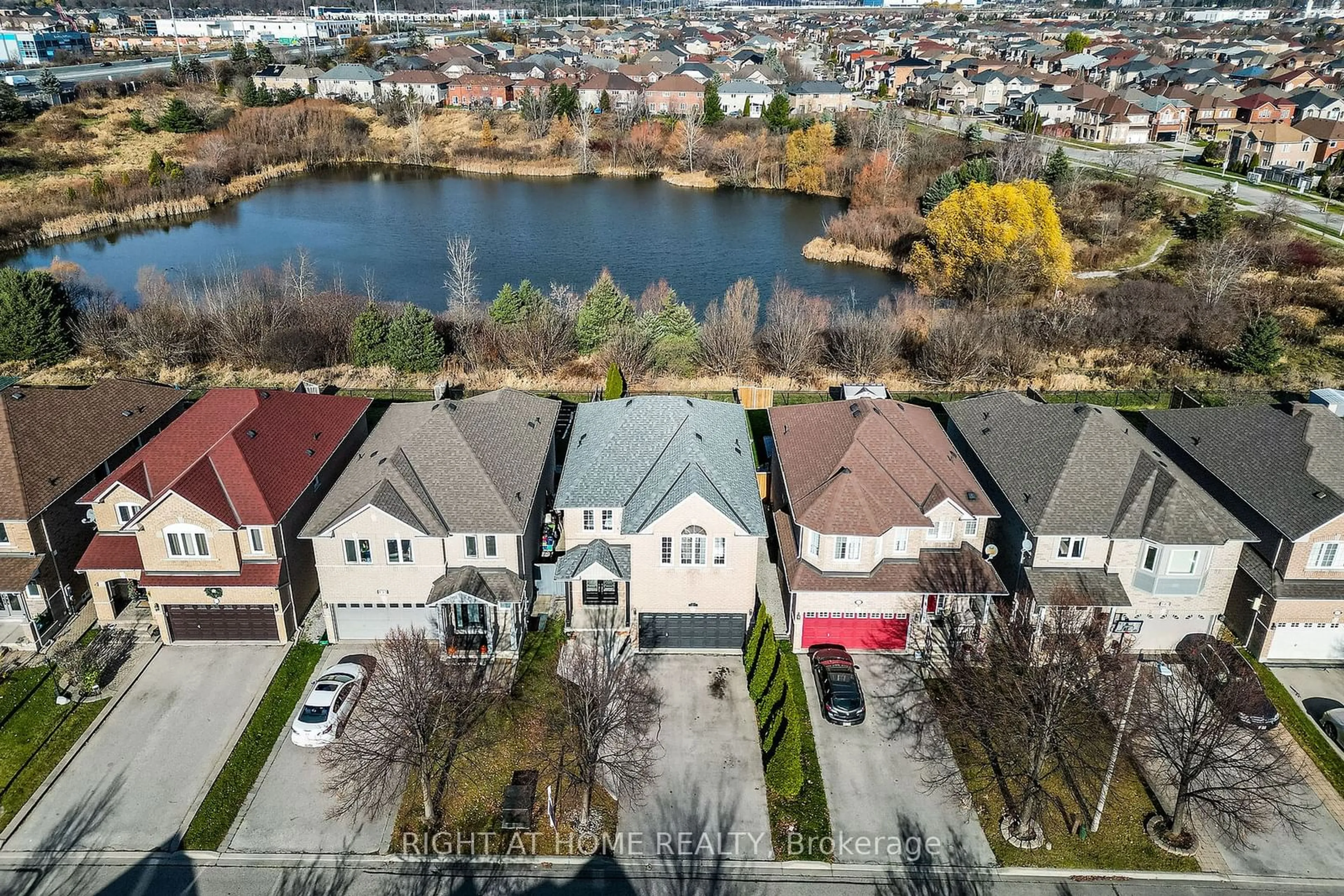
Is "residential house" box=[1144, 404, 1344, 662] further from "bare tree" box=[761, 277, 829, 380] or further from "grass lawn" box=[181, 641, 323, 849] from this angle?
"grass lawn" box=[181, 641, 323, 849]

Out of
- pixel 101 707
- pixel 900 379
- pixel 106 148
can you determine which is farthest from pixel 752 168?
pixel 101 707

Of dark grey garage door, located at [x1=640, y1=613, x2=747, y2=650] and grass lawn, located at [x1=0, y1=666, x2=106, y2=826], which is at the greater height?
dark grey garage door, located at [x1=640, y1=613, x2=747, y2=650]

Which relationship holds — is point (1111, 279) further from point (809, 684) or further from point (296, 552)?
point (296, 552)

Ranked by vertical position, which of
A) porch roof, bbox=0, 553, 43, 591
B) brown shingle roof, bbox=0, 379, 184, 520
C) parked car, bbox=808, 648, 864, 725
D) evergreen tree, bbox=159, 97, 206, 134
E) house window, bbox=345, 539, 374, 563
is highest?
evergreen tree, bbox=159, 97, 206, 134

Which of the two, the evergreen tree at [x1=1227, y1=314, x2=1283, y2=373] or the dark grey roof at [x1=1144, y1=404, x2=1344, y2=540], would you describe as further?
the evergreen tree at [x1=1227, y1=314, x2=1283, y2=373]

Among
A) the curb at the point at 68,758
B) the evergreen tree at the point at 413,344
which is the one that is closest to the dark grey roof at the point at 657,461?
the curb at the point at 68,758

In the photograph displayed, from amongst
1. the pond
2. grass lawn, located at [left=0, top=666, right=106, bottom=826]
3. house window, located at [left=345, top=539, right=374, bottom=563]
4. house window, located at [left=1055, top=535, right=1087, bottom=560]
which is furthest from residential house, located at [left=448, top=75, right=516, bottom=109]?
house window, located at [left=1055, top=535, right=1087, bottom=560]

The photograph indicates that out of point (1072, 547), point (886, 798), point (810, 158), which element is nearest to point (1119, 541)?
point (1072, 547)
